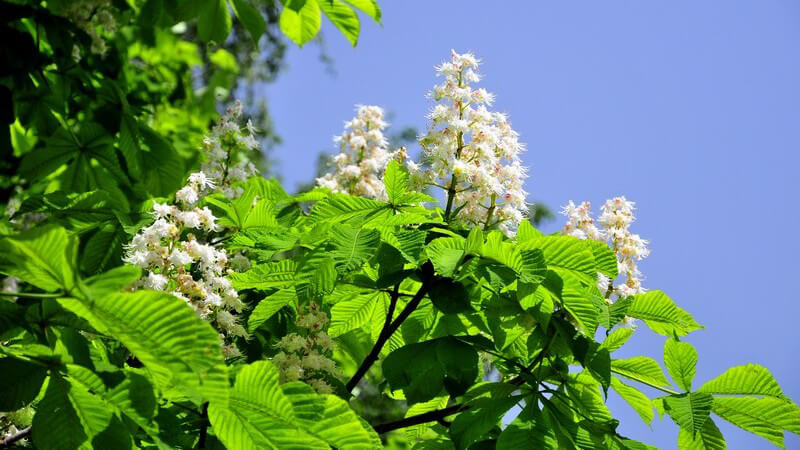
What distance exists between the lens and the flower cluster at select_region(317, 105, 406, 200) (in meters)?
3.09

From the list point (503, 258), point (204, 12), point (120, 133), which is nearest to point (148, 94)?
point (120, 133)

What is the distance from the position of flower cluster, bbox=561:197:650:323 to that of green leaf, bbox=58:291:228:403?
5.49 feet

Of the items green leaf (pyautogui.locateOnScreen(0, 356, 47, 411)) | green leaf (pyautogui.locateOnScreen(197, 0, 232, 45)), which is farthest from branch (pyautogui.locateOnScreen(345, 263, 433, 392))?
green leaf (pyautogui.locateOnScreen(0, 356, 47, 411))

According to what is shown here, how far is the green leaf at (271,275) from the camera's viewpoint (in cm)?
197

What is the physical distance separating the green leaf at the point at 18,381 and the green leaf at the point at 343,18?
100 centimetres

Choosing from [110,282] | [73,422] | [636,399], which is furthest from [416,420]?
[110,282]

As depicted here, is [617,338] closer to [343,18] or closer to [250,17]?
[343,18]

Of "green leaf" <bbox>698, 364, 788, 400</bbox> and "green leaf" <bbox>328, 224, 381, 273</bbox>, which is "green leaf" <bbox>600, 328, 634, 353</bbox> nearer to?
"green leaf" <bbox>698, 364, 788, 400</bbox>

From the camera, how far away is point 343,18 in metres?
1.91

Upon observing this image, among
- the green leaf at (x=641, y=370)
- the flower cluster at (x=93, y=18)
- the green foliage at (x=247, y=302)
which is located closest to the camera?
the green foliage at (x=247, y=302)

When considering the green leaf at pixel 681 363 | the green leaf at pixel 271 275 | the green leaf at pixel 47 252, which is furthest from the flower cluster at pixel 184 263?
the green leaf at pixel 681 363

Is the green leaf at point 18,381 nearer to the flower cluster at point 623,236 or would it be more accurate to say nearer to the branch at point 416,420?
the branch at point 416,420

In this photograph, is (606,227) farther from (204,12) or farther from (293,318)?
(204,12)

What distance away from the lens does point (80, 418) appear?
1457 millimetres
